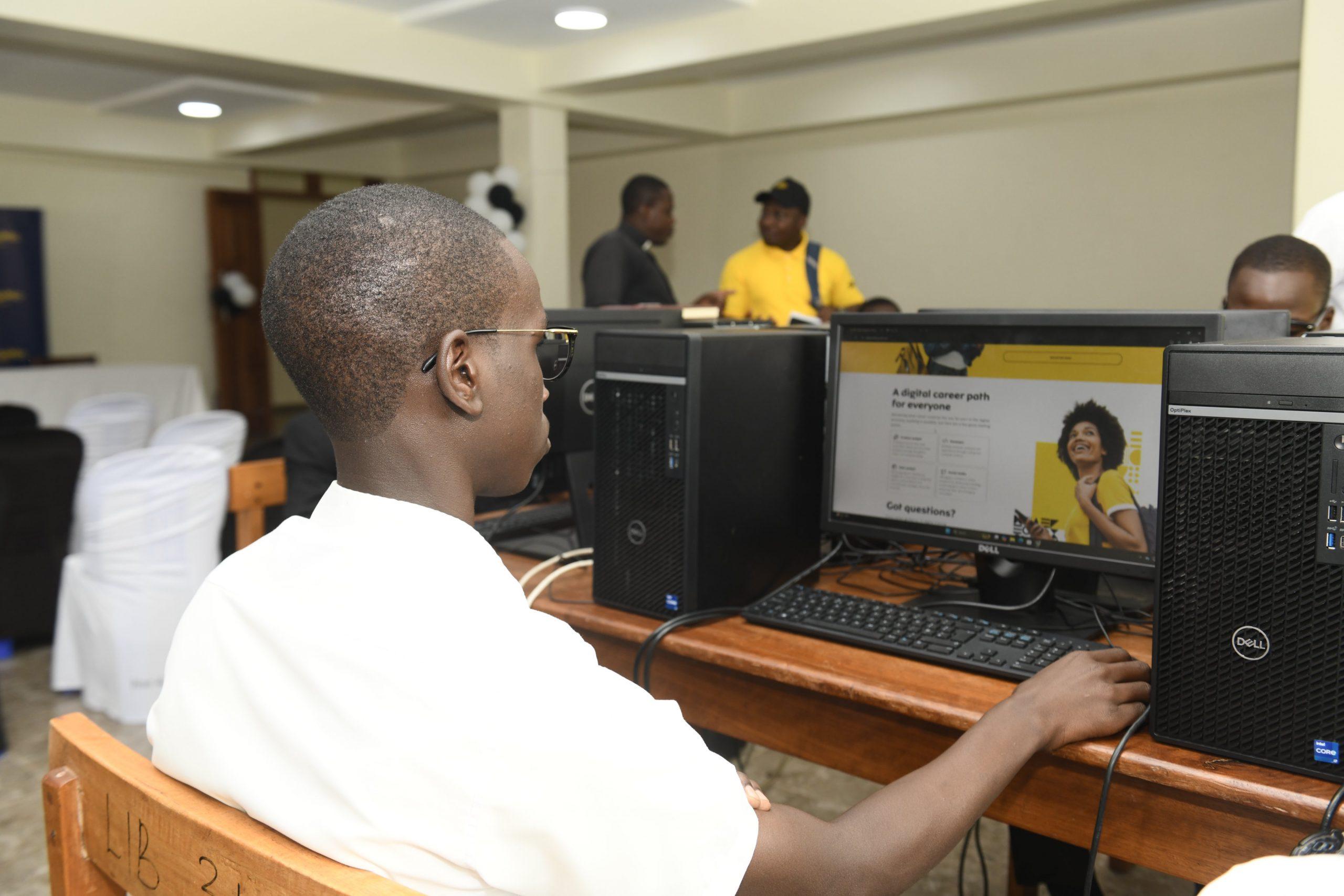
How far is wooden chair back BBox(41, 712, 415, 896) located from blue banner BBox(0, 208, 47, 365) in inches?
308

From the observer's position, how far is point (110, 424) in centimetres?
448

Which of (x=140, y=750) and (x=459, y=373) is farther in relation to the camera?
(x=140, y=750)

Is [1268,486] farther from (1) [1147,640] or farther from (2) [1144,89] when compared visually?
(2) [1144,89]

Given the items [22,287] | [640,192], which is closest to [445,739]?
[640,192]

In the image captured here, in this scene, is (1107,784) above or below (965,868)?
above

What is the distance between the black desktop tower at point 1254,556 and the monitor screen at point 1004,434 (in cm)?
24

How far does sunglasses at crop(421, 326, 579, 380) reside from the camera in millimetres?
752

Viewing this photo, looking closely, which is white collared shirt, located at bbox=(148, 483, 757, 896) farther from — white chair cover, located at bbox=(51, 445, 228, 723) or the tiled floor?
white chair cover, located at bbox=(51, 445, 228, 723)

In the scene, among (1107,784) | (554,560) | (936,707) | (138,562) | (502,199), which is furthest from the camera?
(502,199)

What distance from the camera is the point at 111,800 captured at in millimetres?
697

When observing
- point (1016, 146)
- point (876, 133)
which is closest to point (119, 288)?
point (876, 133)

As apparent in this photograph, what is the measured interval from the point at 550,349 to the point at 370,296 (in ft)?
0.78

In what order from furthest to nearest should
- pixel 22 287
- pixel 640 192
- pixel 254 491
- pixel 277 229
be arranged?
pixel 277 229 → pixel 22 287 → pixel 640 192 → pixel 254 491

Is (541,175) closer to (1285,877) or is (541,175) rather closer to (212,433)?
(212,433)
